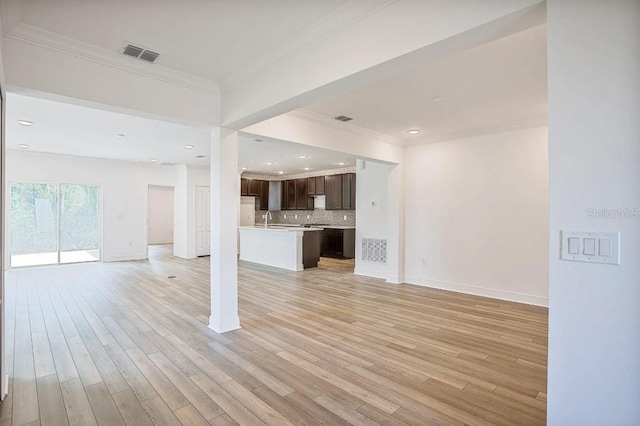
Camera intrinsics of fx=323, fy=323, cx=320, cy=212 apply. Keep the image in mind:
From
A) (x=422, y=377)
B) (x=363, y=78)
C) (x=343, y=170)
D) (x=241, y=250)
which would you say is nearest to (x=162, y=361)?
(x=422, y=377)

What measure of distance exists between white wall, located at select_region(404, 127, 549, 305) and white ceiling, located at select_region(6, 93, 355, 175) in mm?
1607

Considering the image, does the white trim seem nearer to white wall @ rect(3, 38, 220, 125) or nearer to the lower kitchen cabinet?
white wall @ rect(3, 38, 220, 125)

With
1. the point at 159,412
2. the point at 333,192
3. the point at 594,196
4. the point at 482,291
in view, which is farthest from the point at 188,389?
the point at 333,192

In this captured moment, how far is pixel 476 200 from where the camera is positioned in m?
5.12

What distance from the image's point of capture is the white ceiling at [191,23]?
2.06 metres

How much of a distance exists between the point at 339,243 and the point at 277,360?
20.7 feet

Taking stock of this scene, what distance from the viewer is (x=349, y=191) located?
9086mm

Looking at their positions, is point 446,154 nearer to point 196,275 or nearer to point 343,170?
point 343,170

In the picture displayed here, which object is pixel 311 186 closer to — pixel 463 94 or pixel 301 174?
pixel 301 174

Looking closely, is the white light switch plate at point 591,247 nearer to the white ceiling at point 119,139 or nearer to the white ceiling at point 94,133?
the white ceiling at point 119,139

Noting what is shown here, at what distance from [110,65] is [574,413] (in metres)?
3.75

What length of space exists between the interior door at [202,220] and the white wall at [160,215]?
419 centimetres

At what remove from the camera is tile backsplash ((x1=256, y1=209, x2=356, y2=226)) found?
9.65m

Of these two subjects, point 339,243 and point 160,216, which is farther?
point 160,216
